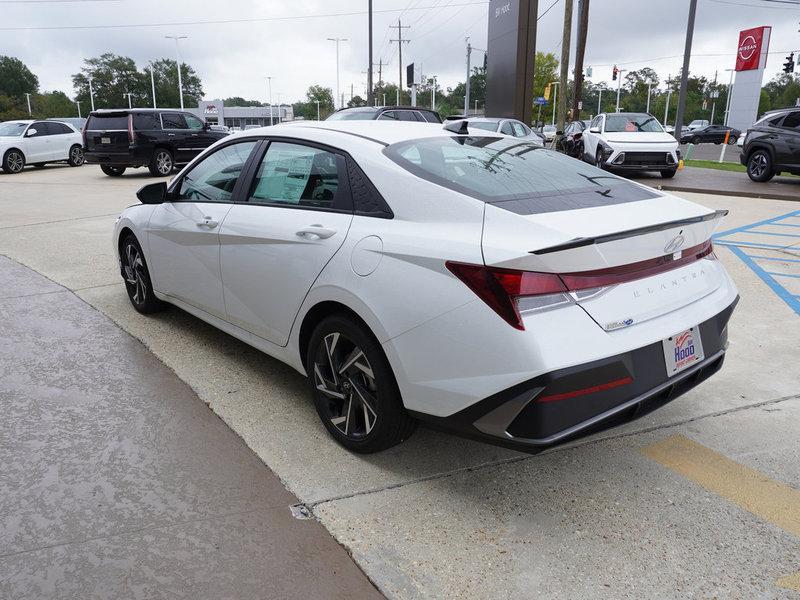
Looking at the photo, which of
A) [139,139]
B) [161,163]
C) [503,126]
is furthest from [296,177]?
[161,163]

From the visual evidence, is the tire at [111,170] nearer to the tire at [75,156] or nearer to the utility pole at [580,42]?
the tire at [75,156]

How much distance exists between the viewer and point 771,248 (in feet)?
26.5

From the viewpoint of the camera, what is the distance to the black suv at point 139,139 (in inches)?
674

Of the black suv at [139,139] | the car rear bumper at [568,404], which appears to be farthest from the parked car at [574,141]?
the car rear bumper at [568,404]

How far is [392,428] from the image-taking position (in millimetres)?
2975

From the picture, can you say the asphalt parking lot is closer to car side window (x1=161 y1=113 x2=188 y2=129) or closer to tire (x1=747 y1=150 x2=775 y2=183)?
tire (x1=747 y1=150 x2=775 y2=183)

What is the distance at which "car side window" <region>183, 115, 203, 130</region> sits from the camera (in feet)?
60.6

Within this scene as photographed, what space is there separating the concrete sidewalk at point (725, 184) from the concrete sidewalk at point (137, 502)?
41.1ft

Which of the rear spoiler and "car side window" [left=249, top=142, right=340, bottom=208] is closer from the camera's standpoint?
the rear spoiler

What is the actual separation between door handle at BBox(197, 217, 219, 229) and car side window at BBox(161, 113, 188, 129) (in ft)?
49.8

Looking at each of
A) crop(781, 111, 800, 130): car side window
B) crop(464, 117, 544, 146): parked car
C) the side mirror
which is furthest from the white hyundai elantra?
crop(781, 111, 800, 130): car side window

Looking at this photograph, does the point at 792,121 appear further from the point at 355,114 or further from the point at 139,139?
the point at 139,139

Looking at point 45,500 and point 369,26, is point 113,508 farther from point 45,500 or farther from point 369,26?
point 369,26

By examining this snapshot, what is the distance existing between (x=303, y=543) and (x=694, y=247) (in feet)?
7.11
